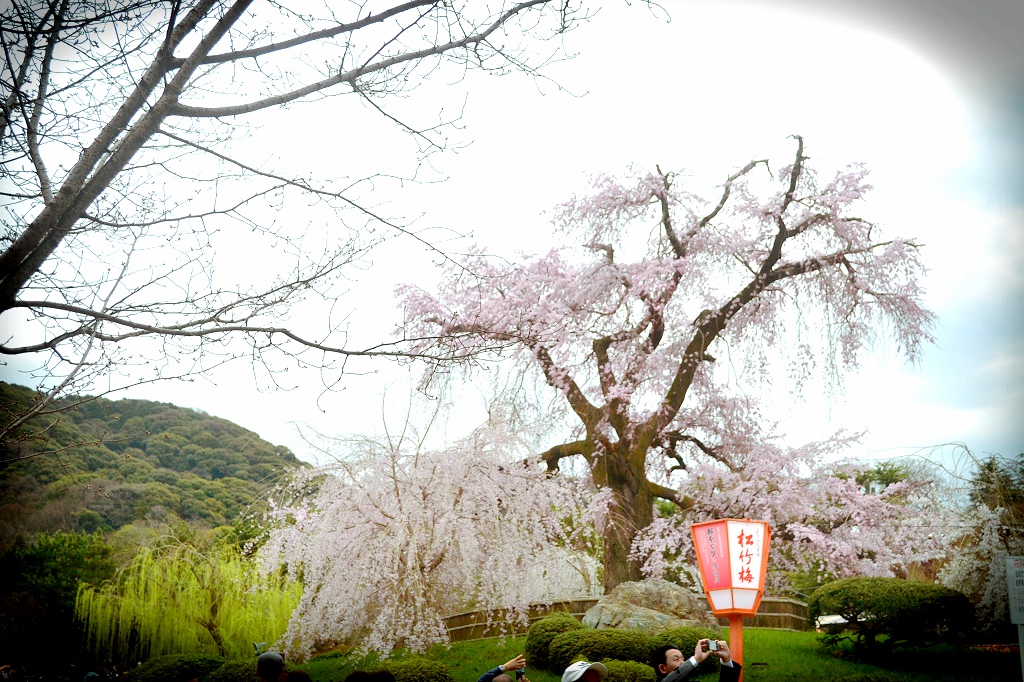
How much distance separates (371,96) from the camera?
7.93 feet

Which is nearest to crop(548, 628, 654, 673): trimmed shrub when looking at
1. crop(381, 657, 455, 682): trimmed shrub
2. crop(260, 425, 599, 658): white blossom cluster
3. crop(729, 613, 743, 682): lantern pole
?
crop(260, 425, 599, 658): white blossom cluster

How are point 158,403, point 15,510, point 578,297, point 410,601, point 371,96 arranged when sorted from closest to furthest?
point 371,96 < point 410,601 < point 15,510 < point 158,403 < point 578,297

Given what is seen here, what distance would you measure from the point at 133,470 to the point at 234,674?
93.8 inches

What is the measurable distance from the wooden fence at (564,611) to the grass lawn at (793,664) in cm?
22

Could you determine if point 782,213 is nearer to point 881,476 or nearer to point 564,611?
point 881,476

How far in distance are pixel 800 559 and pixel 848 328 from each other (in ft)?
6.83

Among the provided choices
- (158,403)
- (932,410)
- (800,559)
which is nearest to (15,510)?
(158,403)

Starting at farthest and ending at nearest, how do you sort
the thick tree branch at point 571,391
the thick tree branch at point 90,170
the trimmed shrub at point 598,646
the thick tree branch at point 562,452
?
the thick tree branch at point 562,452 → the thick tree branch at point 571,391 → the trimmed shrub at point 598,646 → the thick tree branch at point 90,170

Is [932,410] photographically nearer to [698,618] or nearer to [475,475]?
[698,618]

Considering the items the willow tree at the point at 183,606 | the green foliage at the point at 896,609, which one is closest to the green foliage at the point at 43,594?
the willow tree at the point at 183,606

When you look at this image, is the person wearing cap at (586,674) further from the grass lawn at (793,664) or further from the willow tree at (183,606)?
the willow tree at (183,606)

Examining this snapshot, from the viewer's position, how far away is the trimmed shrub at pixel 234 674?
4180 mm

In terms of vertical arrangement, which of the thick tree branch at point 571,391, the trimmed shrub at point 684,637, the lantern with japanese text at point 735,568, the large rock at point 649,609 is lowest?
the trimmed shrub at point 684,637

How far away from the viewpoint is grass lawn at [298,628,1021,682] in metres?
5.01
